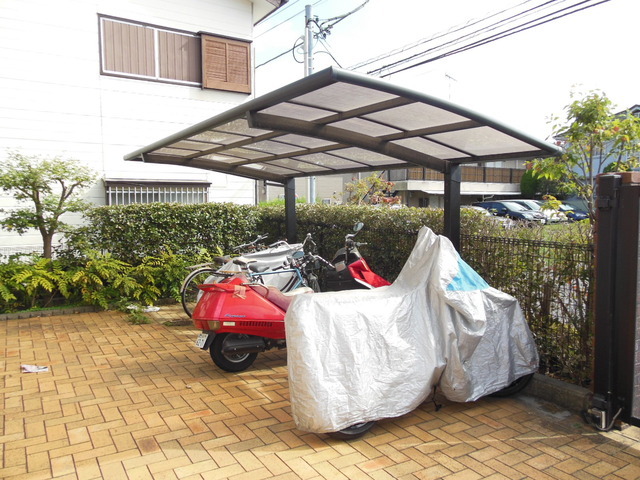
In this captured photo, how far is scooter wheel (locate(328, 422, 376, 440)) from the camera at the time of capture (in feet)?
11.1

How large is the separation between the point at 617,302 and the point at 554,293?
0.78 m

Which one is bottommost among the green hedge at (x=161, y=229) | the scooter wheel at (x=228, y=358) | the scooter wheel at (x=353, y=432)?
the scooter wheel at (x=353, y=432)

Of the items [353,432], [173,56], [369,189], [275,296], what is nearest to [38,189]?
[275,296]

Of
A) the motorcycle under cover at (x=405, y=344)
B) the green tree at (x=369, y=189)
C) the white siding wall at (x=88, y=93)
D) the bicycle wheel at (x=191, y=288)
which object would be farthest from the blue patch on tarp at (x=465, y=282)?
the green tree at (x=369, y=189)

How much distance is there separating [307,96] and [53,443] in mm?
3023

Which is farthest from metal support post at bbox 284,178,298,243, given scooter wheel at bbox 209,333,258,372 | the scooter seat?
scooter wheel at bbox 209,333,258,372

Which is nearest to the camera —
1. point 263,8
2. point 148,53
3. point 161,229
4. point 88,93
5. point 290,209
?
point 290,209

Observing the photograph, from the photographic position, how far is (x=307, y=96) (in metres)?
3.63

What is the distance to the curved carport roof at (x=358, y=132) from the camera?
3.50 meters

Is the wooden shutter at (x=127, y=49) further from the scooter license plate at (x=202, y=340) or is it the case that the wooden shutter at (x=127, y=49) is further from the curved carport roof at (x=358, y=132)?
the scooter license plate at (x=202, y=340)

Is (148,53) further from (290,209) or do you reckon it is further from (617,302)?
(617,302)

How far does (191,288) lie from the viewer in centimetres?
729

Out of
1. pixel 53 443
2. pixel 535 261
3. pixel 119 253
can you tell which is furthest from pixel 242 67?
pixel 53 443

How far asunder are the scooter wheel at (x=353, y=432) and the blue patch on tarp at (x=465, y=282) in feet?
3.92
